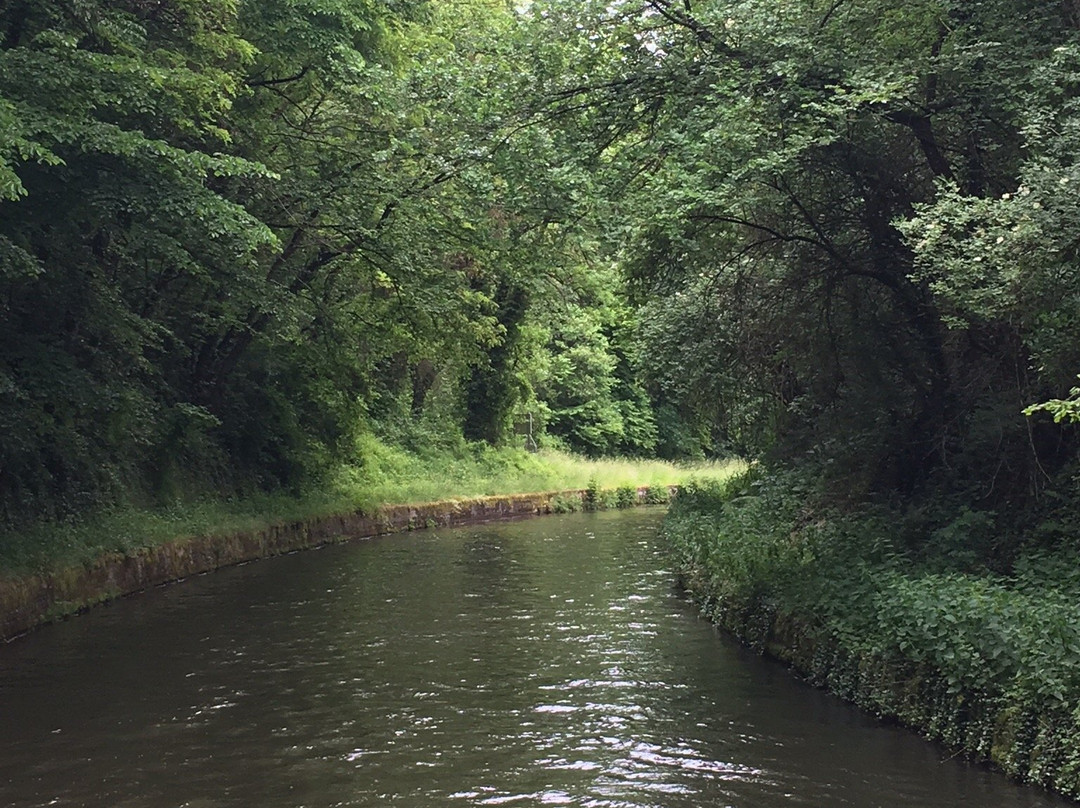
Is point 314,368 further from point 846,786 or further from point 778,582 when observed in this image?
point 846,786

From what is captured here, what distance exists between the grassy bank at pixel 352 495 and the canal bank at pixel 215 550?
0.17 meters

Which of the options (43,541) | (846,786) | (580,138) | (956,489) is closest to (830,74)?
(580,138)

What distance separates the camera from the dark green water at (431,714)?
7.96 metres

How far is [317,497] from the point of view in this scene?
25.8 m

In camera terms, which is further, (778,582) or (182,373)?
(182,373)

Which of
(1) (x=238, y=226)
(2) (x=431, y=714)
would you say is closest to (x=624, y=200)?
(1) (x=238, y=226)

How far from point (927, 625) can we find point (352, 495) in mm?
19537

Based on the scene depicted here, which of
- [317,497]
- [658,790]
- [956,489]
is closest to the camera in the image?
[658,790]

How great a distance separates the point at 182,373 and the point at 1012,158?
17.6 meters

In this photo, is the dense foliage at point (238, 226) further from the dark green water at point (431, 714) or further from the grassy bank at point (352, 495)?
the dark green water at point (431, 714)

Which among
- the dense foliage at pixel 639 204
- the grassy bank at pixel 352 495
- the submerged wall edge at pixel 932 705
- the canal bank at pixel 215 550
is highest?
the dense foliage at pixel 639 204

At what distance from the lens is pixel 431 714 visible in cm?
1000

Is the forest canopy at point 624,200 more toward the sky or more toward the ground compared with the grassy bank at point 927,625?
more toward the sky

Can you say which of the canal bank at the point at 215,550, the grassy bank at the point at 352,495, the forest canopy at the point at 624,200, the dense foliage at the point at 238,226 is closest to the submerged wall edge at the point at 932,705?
the forest canopy at the point at 624,200
